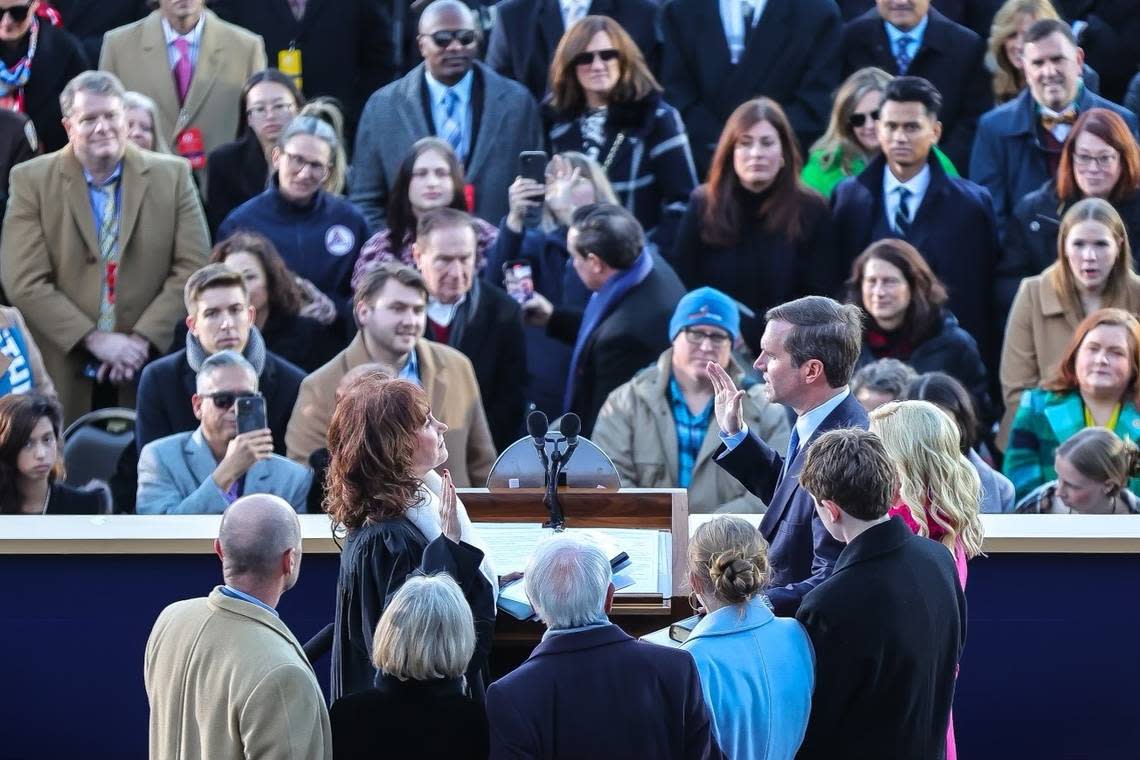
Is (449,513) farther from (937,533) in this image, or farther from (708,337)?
(708,337)

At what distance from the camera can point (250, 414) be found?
648 cm

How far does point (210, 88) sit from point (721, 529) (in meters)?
5.76

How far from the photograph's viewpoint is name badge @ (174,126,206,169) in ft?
29.3

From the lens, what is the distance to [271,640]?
3975mm

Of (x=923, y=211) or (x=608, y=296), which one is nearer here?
(x=608, y=296)

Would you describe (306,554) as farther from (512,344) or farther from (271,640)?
(512,344)

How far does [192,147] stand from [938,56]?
3.81m

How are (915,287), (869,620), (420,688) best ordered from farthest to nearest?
1. (915,287)
2. (869,620)
3. (420,688)

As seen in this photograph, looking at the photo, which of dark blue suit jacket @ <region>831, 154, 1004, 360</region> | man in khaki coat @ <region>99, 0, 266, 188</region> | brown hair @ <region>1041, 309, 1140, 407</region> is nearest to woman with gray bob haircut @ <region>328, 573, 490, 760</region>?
brown hair @ <region>1041, 309, 1140, 407</region>

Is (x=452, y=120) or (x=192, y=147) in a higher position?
(x=452, y=120)

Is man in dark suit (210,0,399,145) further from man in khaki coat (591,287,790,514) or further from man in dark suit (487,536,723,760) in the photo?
man in dark suit (487,536,723,760)

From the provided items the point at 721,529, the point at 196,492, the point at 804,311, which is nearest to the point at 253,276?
the point at 196,492

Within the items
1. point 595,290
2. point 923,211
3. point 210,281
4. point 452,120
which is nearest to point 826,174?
point 923,211

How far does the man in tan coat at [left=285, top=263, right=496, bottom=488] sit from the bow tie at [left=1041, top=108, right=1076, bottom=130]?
322 cm
